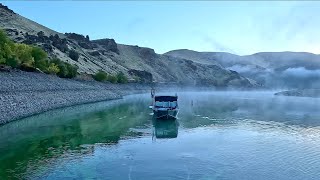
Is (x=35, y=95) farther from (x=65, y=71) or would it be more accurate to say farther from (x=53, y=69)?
(x=65, y=71)

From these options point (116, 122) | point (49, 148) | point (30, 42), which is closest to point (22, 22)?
point (30, 42)

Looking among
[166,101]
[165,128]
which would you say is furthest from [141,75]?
[165,128]

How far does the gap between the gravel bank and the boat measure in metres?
20.4

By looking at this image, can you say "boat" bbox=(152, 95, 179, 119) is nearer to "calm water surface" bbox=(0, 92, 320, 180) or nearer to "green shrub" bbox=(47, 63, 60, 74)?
"calm water surface" bbox=(0, 92, 320, 180)

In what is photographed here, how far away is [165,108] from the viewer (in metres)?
60.6

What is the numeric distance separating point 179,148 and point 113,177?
12.2 metres

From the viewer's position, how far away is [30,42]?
452 feet

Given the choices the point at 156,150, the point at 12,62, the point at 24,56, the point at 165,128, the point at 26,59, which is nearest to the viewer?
the point at 156,150

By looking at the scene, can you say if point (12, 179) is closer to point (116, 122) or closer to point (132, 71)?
point (116, 122)

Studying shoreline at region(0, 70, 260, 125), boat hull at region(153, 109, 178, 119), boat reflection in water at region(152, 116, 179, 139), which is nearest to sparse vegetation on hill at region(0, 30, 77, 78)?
shoreline at region(0, 70, 260, 125)

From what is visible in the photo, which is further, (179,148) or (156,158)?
(179,148)

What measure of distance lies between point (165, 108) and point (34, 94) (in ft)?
79.7

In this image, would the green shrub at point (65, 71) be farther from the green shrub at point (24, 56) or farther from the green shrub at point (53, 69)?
the green shrub at point (24, 56)

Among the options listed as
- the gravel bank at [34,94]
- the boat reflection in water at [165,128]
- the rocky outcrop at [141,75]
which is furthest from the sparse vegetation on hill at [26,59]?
the rocky outcrop at [141,75]
